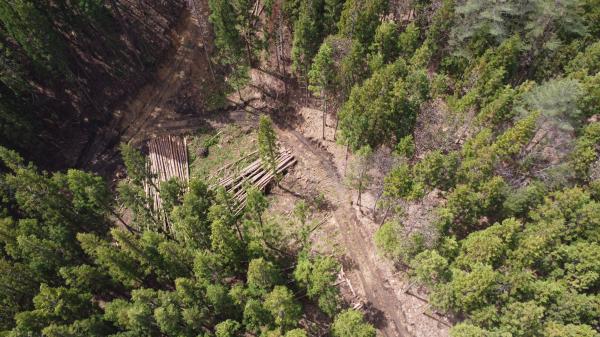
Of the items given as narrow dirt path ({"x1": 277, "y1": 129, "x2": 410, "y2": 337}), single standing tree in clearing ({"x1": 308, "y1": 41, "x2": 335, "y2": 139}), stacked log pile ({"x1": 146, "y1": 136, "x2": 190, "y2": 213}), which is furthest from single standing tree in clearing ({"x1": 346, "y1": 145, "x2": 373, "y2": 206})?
stacked log pile ({"x1": 146, "y1": 136, "x2": 190, "y2": 213})

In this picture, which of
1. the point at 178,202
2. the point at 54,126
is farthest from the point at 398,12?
the point at 54,126

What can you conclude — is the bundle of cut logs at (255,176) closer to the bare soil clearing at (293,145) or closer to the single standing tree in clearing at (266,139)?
the bare soil clearing at (293,145)

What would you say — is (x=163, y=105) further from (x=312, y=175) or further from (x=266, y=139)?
(x=312, y=175)

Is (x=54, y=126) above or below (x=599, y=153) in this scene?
above

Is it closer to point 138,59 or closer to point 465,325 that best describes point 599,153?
point 465,325

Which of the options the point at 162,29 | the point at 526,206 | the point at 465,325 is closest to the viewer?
the point at 465,325

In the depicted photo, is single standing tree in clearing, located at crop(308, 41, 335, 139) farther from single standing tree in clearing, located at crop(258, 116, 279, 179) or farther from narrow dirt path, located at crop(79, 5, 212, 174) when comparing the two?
narrow dirt path, located at crop(79, 5, 212, 174)
